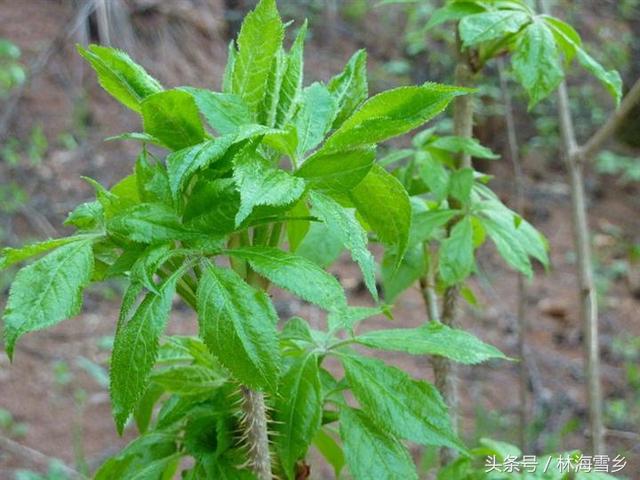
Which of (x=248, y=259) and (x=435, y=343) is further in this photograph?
(x=435, y=343)

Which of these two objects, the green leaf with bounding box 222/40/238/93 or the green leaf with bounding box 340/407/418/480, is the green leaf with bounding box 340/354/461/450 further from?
the green leaf with bounding box 222/40/238/93

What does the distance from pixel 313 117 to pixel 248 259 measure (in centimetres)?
17

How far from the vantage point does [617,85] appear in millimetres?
1234

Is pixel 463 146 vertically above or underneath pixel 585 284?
above

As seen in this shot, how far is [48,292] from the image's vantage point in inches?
30.5

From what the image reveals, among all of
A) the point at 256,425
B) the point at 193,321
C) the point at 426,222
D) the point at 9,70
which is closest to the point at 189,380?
the point at 256,425

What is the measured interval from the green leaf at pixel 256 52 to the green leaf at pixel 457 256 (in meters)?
0.49

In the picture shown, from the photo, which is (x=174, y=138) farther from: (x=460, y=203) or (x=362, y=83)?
(x=460, y=203)

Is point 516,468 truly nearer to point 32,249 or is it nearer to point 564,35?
point 564,35

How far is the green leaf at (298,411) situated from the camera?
0.95m

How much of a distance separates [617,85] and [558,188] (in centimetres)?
415

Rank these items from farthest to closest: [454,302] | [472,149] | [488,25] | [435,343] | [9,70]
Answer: [9,70] → [454,302] → [472,149] → [488,25] → [435,343]

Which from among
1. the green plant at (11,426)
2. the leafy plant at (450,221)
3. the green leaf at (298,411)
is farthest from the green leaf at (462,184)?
the green plant at (11,426)

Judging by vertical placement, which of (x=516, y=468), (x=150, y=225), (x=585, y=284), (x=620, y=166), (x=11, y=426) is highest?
(x=150, y=225)
